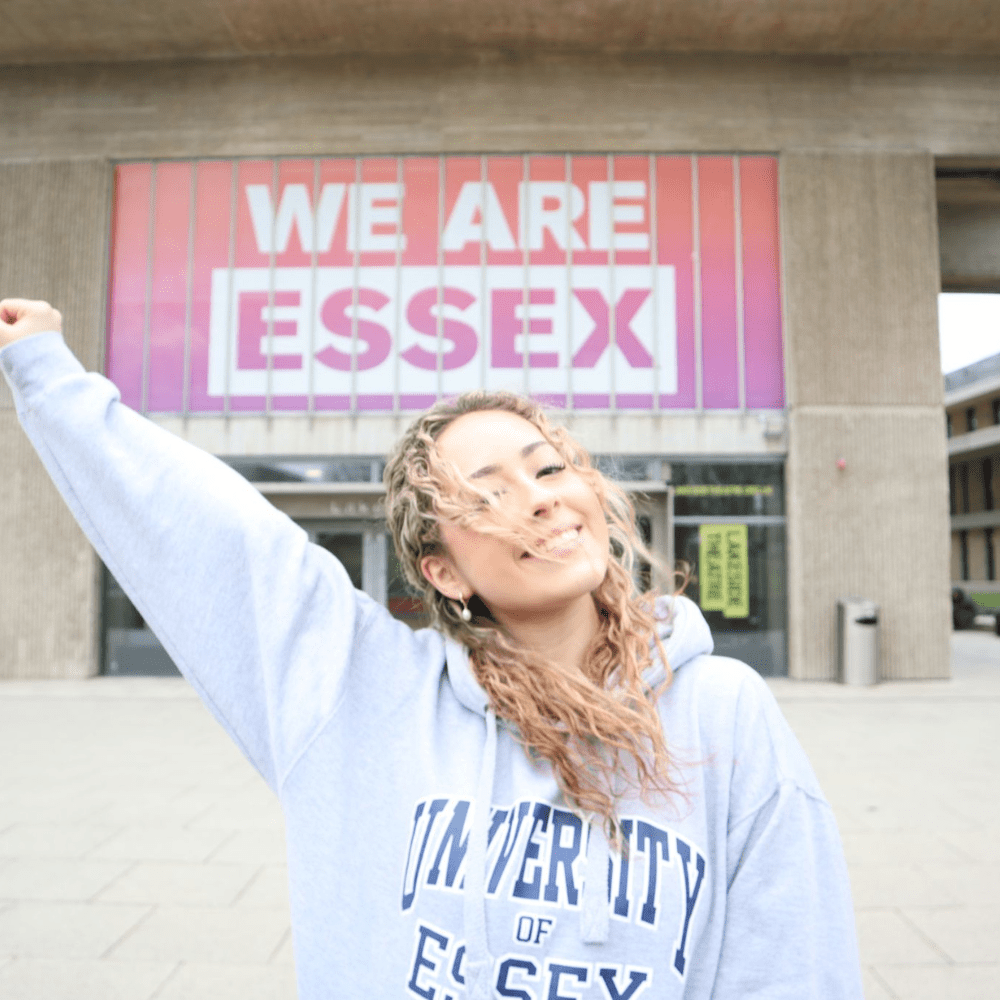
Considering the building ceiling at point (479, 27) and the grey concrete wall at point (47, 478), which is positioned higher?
the building ceiling at point (479, 27)

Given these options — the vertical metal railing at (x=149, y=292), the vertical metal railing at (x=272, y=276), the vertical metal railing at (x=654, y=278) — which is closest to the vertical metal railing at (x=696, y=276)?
the vertical metal railing at (x=654, y=278)

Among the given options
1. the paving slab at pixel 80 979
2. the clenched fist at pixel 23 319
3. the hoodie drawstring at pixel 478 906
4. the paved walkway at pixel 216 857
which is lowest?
the paved walkway at pixel 216 857

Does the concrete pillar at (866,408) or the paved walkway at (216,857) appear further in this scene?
the concrete pillar at (866,408)

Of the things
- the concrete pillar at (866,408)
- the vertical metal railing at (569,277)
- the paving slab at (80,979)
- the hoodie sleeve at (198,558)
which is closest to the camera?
the hoodie sleeve at (198,558)

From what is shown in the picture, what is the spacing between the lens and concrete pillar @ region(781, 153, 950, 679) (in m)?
10.8

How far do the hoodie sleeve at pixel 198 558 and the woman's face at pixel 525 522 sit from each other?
22cm

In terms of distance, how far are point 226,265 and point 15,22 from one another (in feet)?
12.8

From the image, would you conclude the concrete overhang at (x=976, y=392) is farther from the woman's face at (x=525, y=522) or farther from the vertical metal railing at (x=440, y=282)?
the woman's face at (x=525, y=522)

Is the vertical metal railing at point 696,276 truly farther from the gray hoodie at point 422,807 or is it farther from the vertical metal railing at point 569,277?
the gray hoodie at point 422,807

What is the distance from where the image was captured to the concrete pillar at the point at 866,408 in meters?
10.8

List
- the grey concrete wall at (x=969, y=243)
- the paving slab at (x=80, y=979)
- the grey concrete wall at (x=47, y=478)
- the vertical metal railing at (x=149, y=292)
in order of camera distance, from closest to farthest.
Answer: the paving slab at (x=80, y=979), the grey concrete wall at (x=47, y=478), the vertical metal railing at (x=149, y=292), the grey concrete wall at (x=969, y=243)

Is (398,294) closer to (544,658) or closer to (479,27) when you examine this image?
Result: (479,27)

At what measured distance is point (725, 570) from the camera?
35.9 ft

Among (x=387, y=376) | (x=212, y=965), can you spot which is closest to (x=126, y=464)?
(x=212, y=965)
